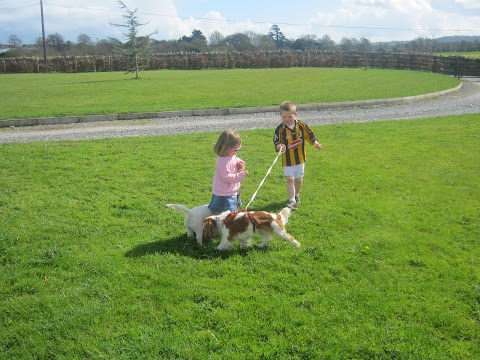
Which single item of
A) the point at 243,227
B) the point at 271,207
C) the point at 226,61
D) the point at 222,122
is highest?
the point at 226,61

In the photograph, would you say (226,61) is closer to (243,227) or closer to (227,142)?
(227,142)

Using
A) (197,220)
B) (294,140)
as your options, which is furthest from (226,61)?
(197,220)

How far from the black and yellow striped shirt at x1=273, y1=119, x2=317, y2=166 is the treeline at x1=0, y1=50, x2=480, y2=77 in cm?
3674

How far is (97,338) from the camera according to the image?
144 inches

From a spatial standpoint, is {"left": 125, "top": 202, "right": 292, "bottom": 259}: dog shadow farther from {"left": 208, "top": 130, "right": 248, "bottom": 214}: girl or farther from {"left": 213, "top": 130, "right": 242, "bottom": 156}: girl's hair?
{"left": 213, "top": 130, "right": 242, "bottom": 156}: girl's hair

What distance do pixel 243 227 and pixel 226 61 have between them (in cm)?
4779

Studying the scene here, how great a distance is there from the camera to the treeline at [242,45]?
6041cm

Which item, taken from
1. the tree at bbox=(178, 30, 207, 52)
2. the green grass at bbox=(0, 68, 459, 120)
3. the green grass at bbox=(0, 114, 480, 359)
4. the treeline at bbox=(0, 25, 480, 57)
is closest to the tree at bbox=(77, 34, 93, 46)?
the treeline at bbox=(0, 25, 480, 57)

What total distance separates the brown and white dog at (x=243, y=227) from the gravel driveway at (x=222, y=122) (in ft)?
27.1

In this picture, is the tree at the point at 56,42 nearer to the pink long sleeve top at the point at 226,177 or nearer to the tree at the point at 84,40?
the tree at the point at 84,40

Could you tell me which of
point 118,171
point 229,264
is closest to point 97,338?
point 229,264

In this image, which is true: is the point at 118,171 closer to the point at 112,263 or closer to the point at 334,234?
the point at 112,263

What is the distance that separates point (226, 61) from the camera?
50688 millimetres

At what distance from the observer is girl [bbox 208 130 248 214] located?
5.37 m
